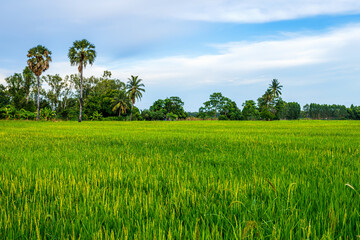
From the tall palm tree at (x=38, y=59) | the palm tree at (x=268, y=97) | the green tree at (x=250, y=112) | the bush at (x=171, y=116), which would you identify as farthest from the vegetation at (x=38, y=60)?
the palm tree at (x=268, y=97)

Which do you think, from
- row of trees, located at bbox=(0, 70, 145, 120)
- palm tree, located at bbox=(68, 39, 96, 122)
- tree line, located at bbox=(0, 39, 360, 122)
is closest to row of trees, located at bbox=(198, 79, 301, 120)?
tree line, located at bbox=(0, 39, 360, 122)

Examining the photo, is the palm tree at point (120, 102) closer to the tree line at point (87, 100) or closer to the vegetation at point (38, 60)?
the tree line at point (87, 100)

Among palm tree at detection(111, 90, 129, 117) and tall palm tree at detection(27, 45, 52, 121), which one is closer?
tall palm tree at detection(27, 45, 52, 121)

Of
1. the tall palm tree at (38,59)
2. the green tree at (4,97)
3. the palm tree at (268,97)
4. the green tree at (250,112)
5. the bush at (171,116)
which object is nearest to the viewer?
the tall palm tree at (38,59)

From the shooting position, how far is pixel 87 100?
61.5 meters

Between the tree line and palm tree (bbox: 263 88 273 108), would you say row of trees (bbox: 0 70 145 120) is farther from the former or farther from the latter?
palm tree (bbox: 263 88 273 108)

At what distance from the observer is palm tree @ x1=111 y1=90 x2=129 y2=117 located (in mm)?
61359

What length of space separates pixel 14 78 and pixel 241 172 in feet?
251

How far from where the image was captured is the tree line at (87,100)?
4166cm

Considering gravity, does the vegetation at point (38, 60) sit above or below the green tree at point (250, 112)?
above

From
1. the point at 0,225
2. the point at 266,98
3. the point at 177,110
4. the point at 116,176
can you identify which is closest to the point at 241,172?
the point at 116,176

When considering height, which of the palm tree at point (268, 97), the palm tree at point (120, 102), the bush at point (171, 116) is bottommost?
the bush at point (171, 116)

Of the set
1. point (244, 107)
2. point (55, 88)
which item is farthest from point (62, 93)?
point (244, 107)

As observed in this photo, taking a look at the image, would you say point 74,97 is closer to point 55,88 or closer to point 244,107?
point 55,88
